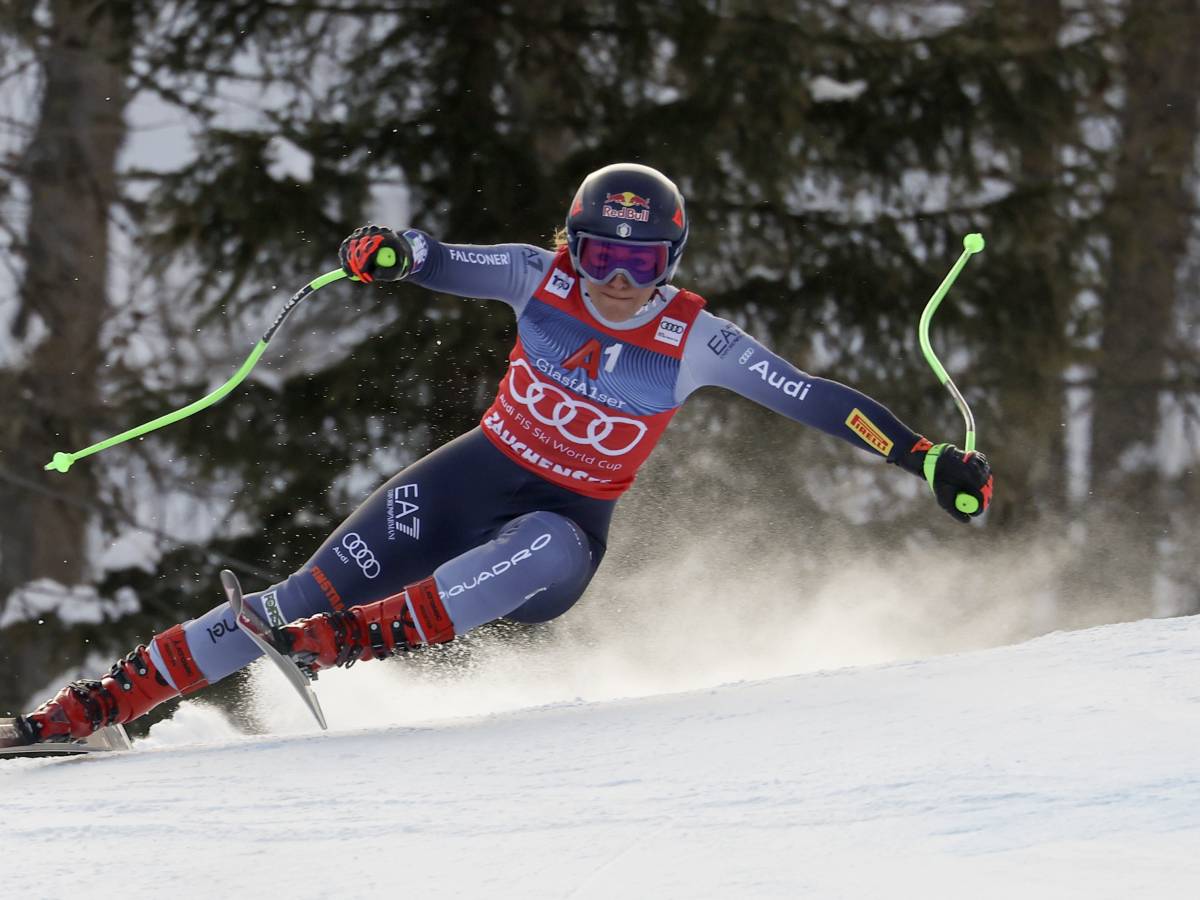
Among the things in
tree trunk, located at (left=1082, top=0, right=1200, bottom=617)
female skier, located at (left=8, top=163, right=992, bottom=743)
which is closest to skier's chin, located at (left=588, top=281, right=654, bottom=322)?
female skier, located at (left=8, top=163, right=992, bottom=743)

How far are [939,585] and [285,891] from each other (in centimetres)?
684

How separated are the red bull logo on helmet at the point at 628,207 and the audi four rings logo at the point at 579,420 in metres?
0.50

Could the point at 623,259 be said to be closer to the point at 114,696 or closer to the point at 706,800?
the point at 706,800

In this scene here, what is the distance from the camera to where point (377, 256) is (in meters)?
3.86

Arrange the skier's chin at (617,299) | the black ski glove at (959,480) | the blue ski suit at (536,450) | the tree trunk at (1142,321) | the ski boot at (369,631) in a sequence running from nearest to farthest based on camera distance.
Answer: the black ski glove at (959,480), the ski boot at (369,631), the blue ski suit at (536,450), the skier's chin at (617,299), the tree trunk at (1142,321)

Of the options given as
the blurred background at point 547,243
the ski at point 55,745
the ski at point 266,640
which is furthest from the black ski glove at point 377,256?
the blurred background at point 547,243

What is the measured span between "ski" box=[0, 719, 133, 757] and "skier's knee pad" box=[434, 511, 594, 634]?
98 cm

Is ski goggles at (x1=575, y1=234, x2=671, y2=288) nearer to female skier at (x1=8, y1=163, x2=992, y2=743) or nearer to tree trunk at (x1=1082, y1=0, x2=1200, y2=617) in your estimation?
female skier at (x1=8, y1=163, x2=992, y2=743)

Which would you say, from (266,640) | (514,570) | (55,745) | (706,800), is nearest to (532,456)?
(514,570)

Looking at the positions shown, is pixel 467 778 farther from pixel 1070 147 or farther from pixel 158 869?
pixel 1070 147

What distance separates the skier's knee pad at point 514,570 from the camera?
3.74 m

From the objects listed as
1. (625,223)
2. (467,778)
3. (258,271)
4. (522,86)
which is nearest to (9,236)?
(258,271)

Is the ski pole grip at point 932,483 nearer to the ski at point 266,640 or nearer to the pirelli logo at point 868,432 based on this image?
the pirelli logo at point 868,432

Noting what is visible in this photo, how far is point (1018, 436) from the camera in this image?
845 centimetres
